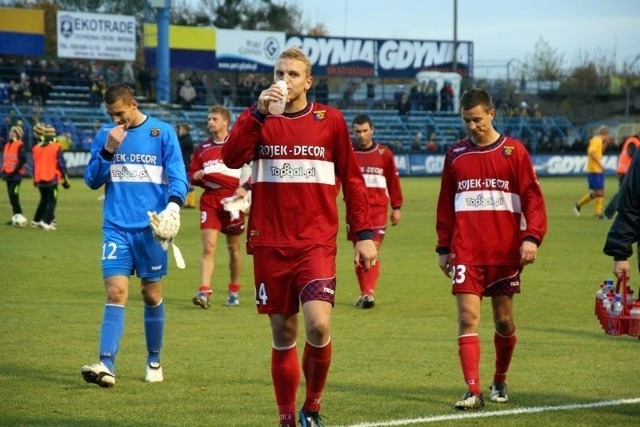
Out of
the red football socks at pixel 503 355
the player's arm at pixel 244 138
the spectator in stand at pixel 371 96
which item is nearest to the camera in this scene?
the player's arm at pixel 244 138

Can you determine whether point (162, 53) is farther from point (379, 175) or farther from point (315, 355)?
point (315, 355)

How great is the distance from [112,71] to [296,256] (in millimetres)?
48492

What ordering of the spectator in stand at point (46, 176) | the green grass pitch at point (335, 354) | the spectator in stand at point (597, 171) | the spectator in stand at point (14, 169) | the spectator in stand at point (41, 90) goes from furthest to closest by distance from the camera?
1. the spectator in stand at point (41, 90)
2. the spectator in stand at point (597, 171)
3. the spectator in stand at point (14, 169)
4. the spectator in stand at point (46, 176)
5. the green grass pitch at point (335, 354)

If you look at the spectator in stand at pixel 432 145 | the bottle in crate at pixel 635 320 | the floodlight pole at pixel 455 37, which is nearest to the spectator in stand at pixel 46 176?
the bottle in crate at pixel 635 320

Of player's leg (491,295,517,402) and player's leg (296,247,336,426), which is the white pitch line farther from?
player's leg (296,247,336,426)

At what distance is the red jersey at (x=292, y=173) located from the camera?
7.19 meters

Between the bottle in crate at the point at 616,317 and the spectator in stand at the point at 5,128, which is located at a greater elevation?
the bottle in crate at the point at 616,317

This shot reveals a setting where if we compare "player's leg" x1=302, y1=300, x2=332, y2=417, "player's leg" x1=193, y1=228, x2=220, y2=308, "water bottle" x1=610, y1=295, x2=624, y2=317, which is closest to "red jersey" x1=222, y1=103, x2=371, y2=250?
"player's leg" x1=302, y1=300, x2=332, y2=417

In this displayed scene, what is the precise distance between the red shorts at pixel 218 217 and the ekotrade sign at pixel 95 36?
4080cm

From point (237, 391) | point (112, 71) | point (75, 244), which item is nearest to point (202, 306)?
point (237, 391)

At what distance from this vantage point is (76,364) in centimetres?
1015

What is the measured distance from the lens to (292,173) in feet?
23.6

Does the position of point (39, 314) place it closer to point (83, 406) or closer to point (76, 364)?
point (76, 364)

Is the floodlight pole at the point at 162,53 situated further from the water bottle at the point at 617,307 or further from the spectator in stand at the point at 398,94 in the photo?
the water bottle at the point at 617,307
